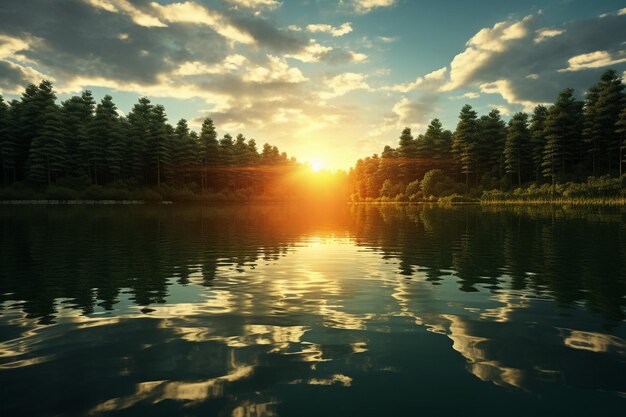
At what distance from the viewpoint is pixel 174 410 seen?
4.09 metres

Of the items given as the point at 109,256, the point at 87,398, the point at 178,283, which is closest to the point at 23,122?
the point at 109,256

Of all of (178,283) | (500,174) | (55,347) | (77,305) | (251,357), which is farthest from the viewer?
(500,174)

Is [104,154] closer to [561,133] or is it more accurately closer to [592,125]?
[561,133]

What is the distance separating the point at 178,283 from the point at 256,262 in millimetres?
3570

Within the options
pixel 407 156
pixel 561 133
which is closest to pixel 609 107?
pixel 561 133

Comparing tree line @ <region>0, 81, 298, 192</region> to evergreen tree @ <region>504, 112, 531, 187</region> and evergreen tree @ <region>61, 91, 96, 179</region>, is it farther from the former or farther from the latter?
evergreen tree @ <region>504, 112, 531, 187</region>

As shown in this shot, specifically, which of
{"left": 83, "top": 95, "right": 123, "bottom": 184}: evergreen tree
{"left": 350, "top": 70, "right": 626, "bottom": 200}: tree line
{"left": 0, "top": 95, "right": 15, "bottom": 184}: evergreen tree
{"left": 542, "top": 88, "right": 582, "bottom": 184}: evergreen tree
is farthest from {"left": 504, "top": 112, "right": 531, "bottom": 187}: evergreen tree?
{"left": 0, "top": 95, "right": 15, "bottom": 184}: evergreen tree

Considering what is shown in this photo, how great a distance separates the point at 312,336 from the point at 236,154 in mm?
101960

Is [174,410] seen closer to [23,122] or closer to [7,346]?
[7,346]

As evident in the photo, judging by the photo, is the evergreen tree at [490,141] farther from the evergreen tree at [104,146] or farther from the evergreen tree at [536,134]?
the evergreen tree at [104,146]

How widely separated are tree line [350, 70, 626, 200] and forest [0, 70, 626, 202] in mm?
231

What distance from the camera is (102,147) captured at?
249 feet

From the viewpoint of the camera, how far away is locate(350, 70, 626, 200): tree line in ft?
218

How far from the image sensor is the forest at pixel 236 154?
6594cm
